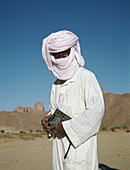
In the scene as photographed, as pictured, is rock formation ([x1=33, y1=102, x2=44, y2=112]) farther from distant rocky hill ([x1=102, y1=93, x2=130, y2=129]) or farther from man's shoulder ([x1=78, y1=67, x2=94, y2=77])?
man's shoulder ([x1=78, y1=67, x2=94, y2=77])

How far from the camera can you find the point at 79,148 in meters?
2.29

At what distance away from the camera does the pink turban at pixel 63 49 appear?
8.22 ft

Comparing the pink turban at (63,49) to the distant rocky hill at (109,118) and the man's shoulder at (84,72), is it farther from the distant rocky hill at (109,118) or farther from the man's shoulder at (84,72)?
the distant rocky hill at (109,118)

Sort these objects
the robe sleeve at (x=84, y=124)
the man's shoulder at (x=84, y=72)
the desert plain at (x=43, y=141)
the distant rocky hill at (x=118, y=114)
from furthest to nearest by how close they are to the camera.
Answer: the distant rocky hill at (x=118, y=114)
the desert plain at (x=43, y=141)
the man's shoulder at (x=84, y=72)
the robe sleeve at (x=84, y=124)

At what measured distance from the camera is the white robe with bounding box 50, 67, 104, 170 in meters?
2.26

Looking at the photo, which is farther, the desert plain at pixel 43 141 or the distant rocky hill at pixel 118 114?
the distant rocky hill at pixel 118 114

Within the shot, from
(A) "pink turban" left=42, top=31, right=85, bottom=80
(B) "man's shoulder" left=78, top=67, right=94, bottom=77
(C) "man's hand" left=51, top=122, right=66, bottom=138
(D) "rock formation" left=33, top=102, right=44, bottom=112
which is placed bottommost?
(D) "rock formation" left=33, top=102, right=44, bottom=112

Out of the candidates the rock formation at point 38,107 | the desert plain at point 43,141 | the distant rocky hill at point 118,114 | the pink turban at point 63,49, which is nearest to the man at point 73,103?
the pink turban at point 63,49

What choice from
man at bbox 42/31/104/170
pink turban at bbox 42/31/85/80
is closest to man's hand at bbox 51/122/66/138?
man at bbox 42/31/104/170

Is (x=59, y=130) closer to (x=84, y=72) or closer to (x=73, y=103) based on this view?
(x=73, y=103)

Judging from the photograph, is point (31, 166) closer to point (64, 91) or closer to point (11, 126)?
point (64, 91)

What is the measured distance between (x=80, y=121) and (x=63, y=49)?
2.54ft

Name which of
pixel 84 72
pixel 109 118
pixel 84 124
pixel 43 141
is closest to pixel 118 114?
pixel 109 118

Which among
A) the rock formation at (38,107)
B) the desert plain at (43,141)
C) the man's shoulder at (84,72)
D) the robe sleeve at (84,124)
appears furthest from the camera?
the rock formation at (38,107)
